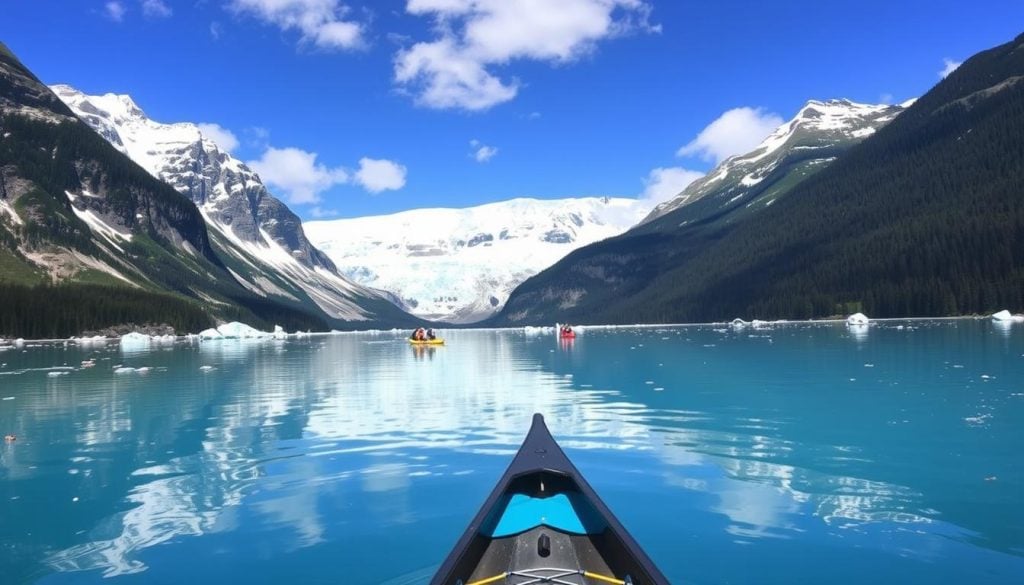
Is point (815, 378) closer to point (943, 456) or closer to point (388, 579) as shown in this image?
point (943, 456)

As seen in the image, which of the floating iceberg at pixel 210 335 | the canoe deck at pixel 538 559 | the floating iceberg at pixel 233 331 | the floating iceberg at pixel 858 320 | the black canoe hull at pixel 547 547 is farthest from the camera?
the floating iceberg at pixel 233 331

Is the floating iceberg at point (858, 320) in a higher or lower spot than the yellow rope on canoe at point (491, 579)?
higher

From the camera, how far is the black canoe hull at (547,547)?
400 inches

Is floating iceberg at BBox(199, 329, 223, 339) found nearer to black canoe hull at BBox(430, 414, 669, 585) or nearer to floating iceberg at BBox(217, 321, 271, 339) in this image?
floating iceberg at BBox(217, 321, 271, 339)

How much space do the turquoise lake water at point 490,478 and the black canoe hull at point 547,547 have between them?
1.87 m

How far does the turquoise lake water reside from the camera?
43.5ft

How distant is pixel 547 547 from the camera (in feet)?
38.3

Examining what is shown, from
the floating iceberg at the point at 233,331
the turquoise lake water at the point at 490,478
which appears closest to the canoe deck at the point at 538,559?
the turquoise lake water at the point at 490,478

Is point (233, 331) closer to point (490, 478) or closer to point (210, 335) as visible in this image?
point (210, 335)

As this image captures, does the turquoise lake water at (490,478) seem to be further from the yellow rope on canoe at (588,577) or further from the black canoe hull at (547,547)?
the yellow rope on canoe at (588,577)

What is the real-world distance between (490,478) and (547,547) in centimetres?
849

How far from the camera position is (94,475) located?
2092 cm

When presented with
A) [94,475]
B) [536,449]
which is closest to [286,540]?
[536,449]

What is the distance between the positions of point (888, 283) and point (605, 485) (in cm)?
17953
